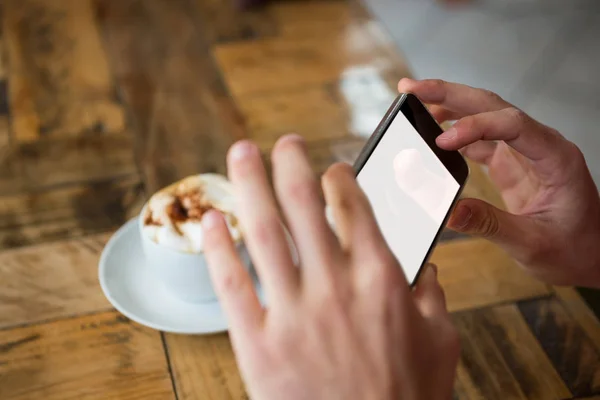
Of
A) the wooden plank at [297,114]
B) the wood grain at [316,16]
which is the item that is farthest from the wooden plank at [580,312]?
the wood grain at [316,16]

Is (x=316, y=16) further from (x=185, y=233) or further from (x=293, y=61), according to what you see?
(x=185, y=233)

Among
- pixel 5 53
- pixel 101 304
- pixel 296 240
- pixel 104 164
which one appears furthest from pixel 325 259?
pixel 5 53

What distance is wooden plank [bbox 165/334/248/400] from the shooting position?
A: 0.51m

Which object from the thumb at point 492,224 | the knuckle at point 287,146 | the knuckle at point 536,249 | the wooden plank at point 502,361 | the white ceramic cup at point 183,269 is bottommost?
the white ceramic cup at point 183,269

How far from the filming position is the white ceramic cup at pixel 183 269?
54cm

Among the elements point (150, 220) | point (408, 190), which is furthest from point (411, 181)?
point (150, 220)

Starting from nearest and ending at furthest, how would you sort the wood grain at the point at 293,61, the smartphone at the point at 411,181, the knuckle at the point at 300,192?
1. the knuckle at the point at 300,192
2. the smartphone at the point at 411,181
3. the wood grain at the point at 293,61

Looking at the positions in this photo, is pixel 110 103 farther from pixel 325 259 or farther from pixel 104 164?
pixel 325 259

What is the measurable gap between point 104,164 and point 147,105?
5.0 inches

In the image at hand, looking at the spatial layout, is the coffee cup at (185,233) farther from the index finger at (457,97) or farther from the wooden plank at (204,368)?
the index finger at (457,97)

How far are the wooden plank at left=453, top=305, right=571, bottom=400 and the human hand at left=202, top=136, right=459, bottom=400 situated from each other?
21cm

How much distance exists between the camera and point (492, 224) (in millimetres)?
543

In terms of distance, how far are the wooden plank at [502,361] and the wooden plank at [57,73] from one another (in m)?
0.47

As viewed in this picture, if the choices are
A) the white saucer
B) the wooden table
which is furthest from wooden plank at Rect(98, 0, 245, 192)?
the white saucer
